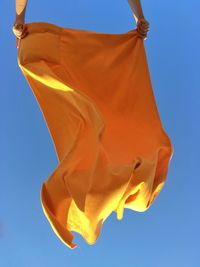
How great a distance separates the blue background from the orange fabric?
2.05 feet

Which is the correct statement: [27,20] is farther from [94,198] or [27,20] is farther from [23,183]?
[94,198]

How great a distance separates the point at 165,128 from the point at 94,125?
0.94 metres

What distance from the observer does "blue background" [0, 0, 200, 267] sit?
6.15 feet

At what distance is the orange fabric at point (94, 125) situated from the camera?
99 cm

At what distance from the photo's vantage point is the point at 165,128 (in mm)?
1943

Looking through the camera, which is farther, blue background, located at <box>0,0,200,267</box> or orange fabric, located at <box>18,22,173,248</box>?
blue background, located at <box>0,0,200,267</box>

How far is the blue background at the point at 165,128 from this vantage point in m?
1.87

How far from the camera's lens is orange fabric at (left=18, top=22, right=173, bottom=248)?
99cm

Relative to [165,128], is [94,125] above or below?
above

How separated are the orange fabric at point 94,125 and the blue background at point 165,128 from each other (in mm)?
624

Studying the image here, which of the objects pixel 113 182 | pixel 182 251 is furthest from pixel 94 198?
pixel 182 251

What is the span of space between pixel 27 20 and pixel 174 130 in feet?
2.66

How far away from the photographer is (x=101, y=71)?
1.24m

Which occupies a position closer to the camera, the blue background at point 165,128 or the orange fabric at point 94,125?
the orange fabric at point 94,125
